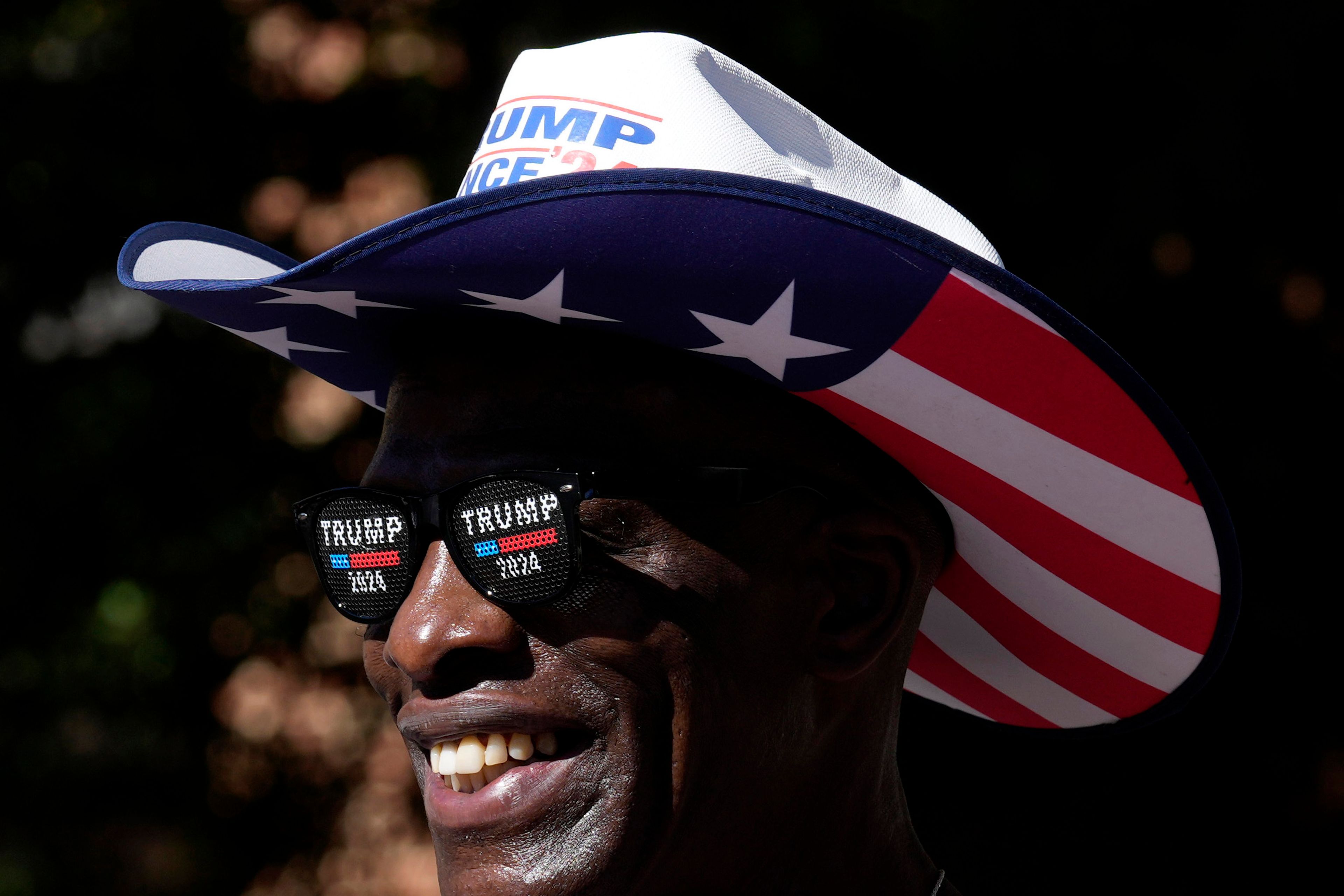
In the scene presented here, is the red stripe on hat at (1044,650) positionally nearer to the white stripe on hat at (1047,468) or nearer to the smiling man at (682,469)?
the smiling man at (682,469)

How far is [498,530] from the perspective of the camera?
62.7 inches

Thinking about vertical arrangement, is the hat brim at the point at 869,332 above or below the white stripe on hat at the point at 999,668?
above

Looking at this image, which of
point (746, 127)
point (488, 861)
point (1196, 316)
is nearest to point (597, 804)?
point (488, 861)

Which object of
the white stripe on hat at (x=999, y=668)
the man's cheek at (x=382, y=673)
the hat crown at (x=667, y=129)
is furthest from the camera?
the white stripe on hat at (x=999, y=668)

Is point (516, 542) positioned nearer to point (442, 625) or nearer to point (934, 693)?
point (442, 625)

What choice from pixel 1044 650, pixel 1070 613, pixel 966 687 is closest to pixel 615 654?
pixel 1070 613

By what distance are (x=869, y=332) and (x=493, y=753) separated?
77cm

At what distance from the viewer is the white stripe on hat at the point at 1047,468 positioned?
1.63 m

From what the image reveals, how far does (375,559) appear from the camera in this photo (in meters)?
1.75

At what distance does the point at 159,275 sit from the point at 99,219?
200 centimetres

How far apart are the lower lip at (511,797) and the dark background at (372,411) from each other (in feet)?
5.35

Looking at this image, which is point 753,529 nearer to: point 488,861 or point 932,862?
point 488,861

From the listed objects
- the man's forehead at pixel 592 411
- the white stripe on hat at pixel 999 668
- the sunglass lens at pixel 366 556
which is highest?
the man's forehead at pixel 592 411

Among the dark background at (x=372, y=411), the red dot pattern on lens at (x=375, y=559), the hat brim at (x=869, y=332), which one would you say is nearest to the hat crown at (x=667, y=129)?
the hat brim at (x=869, y=332)
